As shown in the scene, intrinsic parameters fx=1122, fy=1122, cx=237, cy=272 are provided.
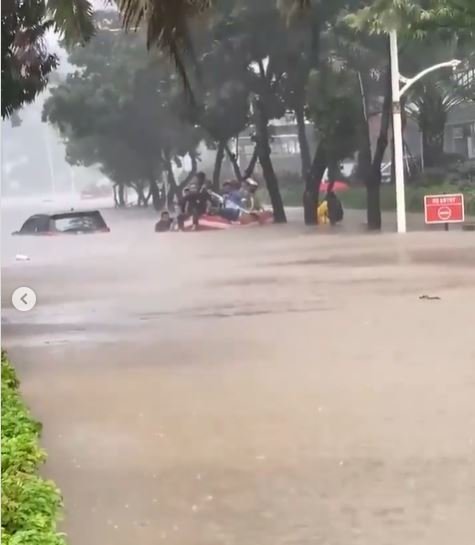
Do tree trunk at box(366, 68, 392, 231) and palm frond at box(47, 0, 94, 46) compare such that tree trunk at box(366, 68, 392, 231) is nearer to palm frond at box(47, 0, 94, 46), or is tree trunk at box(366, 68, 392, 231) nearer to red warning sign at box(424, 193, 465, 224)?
red warning sign at box(424, 193, 465, 224)

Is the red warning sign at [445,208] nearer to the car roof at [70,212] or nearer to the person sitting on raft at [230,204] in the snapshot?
the person sitting on raft at [230,204]

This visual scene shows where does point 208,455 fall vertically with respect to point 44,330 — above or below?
below

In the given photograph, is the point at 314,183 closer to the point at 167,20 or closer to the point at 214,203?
the point at 214,203

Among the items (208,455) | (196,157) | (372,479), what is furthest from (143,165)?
(372,479)

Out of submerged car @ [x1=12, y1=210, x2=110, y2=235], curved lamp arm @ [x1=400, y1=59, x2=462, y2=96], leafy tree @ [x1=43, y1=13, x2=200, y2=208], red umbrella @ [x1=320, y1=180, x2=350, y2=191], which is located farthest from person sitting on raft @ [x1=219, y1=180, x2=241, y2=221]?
curved lamp arm @ [x1=400, y1=59, x2=462, y2=96]

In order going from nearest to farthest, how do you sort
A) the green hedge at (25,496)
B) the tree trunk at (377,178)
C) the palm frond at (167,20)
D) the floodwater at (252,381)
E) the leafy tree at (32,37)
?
the green hedge at (25,496), the floodwater at (252,381), the palm frond at (167,20), the leafy tree at (32,37), the tree trunk at (377,178)

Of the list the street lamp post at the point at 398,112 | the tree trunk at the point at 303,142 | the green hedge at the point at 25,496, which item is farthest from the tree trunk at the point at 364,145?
the green hedge at the point at 25,496

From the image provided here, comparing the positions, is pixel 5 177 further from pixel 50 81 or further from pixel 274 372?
pixel 274 372
